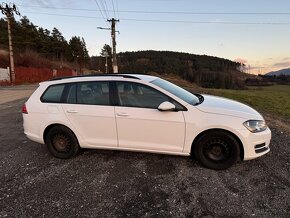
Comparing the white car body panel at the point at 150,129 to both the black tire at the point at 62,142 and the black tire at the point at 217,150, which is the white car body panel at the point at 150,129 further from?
the black tire at the point at 62,142

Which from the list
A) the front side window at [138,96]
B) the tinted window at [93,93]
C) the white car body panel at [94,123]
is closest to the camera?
the front side window at [138,96]

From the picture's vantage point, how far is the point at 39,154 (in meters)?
5.19

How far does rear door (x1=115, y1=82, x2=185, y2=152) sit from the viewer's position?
4195 mm

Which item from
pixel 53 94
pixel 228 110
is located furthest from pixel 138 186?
pixel 53 94

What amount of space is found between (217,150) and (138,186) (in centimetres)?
146

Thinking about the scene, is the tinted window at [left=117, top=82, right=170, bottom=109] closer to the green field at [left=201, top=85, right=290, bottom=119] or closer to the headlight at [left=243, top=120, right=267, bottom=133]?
the headlight at [left=243, top=120, right=267, bottom=133]

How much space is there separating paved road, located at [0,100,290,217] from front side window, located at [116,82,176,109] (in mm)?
1085

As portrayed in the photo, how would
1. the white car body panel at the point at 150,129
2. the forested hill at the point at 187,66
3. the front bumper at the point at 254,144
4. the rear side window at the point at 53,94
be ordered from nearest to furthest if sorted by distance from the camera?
the front bumper at the point at 254,144 → the white car body panel at the point at 150,129 → the rear side window at the point at 53,94 → the forested hill at the point at 187,66

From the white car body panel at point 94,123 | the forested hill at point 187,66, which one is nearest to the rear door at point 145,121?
the white car body panel at point 94,123

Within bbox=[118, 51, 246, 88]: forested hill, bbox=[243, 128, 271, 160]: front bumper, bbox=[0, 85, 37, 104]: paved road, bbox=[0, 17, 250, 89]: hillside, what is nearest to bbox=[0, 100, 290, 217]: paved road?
bbox=[243, 128, 271, 160]: front bumper

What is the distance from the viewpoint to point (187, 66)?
352ft

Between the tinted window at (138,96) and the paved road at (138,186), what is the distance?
3.56 ft

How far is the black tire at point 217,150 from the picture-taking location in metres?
4.08

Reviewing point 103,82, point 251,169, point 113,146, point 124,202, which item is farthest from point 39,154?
point 251,169
